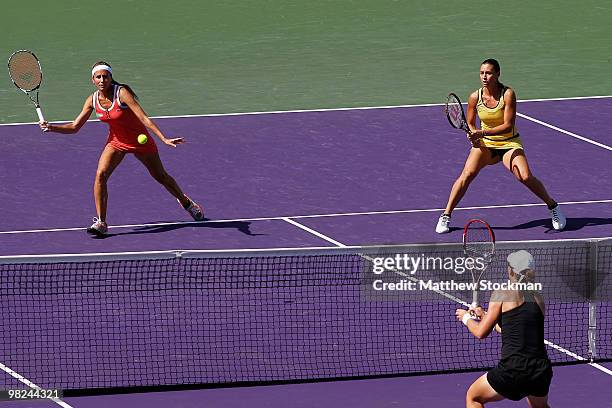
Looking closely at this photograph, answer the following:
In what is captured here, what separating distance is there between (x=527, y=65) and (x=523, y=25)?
285 cm

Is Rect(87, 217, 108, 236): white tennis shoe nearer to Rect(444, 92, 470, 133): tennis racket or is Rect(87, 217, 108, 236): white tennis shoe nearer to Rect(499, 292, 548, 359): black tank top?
Rect(444, 92, 470, 133): tennis racket

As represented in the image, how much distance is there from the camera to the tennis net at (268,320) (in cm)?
1296

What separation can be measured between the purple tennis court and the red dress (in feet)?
3.30

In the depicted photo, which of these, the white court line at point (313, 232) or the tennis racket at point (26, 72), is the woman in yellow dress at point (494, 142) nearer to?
the white court line at point (313, 232)

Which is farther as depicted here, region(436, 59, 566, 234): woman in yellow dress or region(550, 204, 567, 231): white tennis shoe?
region(550, 204, 567, 231): white tennis shoe

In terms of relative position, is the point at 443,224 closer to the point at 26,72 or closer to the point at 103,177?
the point at 103,177

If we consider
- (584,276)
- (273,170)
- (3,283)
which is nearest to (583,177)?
(273,170)

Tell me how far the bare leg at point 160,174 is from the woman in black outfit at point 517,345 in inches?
279

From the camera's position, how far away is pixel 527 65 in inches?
1000

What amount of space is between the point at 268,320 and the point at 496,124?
4.16m

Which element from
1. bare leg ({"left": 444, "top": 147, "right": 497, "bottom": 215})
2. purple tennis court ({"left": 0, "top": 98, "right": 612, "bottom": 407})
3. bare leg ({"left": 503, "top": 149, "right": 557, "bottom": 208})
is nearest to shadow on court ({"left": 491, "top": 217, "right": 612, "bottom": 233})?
→ purple tennis court ({"left": 0, "top": 98, "right": 612, "bottom": 407})

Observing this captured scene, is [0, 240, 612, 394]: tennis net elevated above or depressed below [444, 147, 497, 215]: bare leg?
below

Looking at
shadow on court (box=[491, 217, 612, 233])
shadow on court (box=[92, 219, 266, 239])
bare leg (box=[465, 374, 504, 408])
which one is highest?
shadow on court (box=[491, 217, 612, 233])

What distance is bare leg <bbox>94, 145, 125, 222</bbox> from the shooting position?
670 inches
